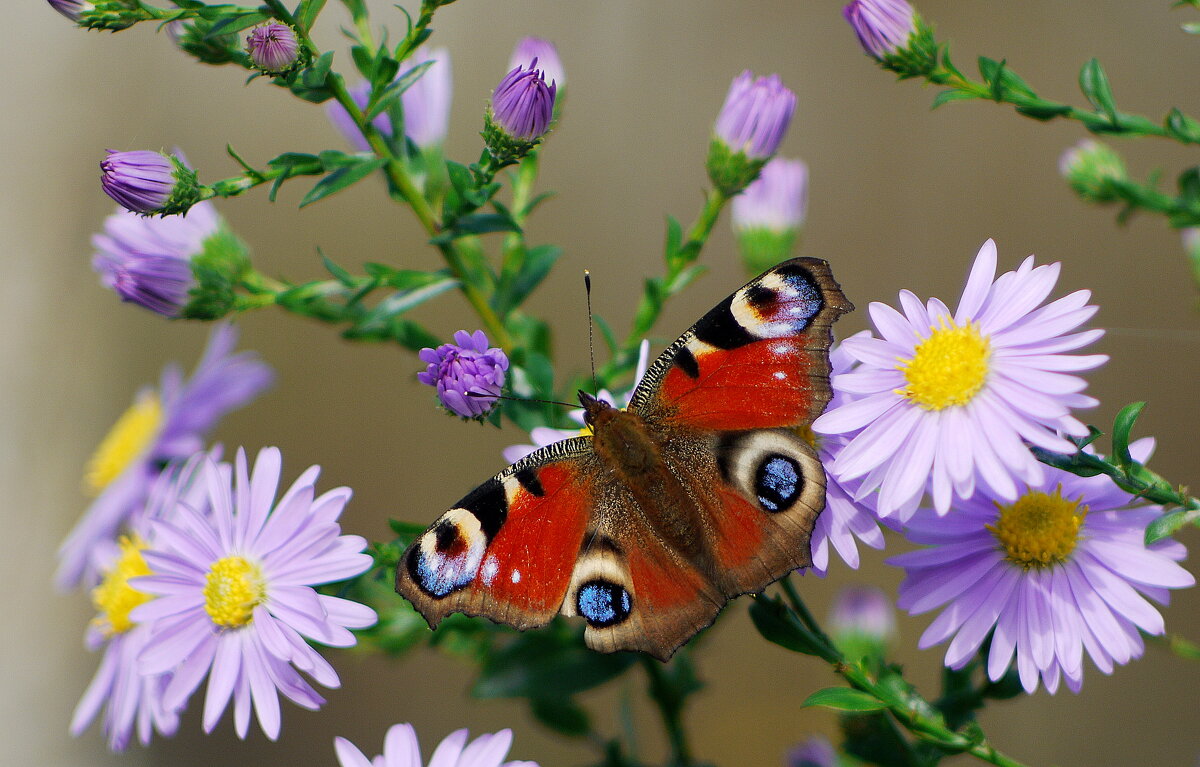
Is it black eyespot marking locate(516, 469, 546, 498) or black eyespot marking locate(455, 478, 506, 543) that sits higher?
black eyespot marking locate(516, 469, 546, 498)

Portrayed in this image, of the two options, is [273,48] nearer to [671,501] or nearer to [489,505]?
[489,505]

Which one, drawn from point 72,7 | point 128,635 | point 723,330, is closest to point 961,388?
point 723,330

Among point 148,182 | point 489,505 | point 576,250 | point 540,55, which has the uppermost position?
point 576,250

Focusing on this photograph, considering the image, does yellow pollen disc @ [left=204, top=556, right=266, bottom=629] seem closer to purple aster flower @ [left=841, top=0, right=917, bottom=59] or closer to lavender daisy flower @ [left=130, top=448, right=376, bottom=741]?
lavender daisy flower @ [left=130, top=448, right=376, bottom=741]

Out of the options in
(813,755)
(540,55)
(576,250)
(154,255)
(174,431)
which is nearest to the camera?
(154,255)

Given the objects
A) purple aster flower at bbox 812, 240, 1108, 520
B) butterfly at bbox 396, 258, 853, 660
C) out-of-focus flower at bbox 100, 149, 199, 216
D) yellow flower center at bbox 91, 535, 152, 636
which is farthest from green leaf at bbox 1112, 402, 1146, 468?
yellow flower center at bbox 91, 535, 152, 636

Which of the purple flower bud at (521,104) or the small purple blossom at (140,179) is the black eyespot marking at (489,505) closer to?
the purple flower bud at (521,104)

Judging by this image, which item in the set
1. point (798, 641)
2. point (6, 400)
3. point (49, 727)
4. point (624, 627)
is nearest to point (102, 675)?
point (624, 627)
